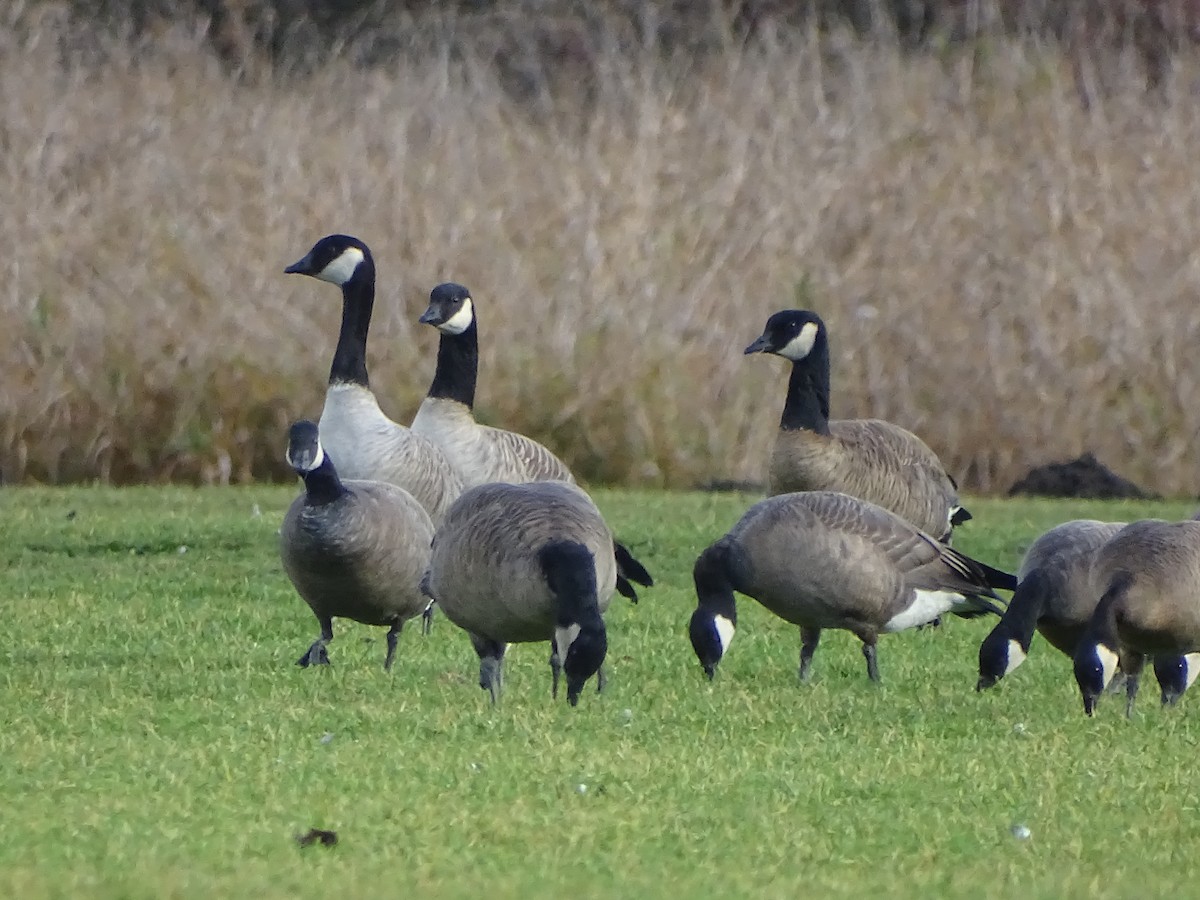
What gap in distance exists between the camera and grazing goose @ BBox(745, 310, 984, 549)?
445 inches

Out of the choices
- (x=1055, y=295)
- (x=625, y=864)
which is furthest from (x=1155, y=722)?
(x=1055, y=295)

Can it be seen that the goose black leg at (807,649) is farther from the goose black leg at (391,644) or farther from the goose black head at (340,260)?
the goose black head at (340,260)

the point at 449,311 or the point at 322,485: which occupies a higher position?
the point at 449,311

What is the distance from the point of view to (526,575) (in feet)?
25.2

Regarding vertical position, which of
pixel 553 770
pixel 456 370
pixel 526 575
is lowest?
pixel 553 770

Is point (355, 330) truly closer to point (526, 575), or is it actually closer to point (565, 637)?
point (526, 575)

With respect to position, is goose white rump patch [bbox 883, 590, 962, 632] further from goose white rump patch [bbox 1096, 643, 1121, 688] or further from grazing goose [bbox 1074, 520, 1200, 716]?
goose white rump patch [bbox 1096, 643, 1121, 688]

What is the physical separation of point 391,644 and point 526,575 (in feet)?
5.27

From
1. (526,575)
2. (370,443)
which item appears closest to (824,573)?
(526,575)

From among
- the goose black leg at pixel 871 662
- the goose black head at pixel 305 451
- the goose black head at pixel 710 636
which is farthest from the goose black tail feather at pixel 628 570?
the goose black head at pixel 305 451

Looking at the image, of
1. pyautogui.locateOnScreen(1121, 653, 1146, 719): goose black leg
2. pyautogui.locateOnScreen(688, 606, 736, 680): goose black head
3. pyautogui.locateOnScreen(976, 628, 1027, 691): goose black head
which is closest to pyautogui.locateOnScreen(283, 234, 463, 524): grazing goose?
pyautogui.locateOnScreen(688, 606, 736, 680): goose black head

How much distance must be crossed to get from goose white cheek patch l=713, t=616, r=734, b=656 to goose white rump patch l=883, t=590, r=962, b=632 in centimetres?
86

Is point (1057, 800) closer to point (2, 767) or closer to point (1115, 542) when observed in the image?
point (1115, 542)

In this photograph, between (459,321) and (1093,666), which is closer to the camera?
(1093,666)
